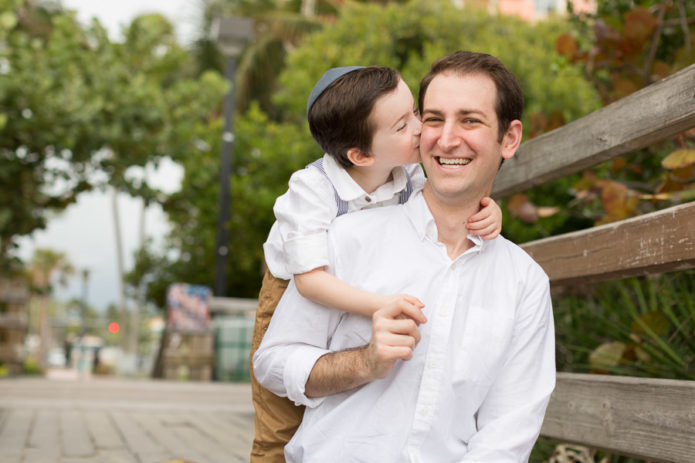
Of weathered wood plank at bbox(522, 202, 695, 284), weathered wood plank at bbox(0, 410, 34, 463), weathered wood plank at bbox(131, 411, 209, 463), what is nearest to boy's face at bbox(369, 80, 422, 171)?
weathered wood plank at bbox(522, 202, 695, 284)

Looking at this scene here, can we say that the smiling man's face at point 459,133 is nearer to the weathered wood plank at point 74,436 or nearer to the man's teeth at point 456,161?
the man's teeth at point 456,161

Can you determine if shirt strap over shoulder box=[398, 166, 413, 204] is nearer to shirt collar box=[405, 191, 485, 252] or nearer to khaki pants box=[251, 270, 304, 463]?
shirt collar box=[405, 191, 485, 252]

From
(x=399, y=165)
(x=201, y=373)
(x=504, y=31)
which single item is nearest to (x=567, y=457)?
(x=399, y=165)

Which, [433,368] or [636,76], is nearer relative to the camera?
[433,368]

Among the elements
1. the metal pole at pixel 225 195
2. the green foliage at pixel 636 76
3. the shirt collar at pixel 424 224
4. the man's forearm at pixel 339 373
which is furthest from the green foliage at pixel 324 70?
the man's forearm at pixel 339 373

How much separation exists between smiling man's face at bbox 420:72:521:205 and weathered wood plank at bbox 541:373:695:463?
40.6 inches

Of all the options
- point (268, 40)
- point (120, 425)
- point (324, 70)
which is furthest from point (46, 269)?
point (120, 425)

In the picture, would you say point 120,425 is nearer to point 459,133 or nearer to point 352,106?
point 352,106

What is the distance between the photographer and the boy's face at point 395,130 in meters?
2.33

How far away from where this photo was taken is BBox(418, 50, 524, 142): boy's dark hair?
6.98 feet

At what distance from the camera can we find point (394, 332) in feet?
6.26

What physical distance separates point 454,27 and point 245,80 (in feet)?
37.6

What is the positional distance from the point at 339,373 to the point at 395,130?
0.70m

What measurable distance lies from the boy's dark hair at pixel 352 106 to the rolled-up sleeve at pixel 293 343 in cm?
44
